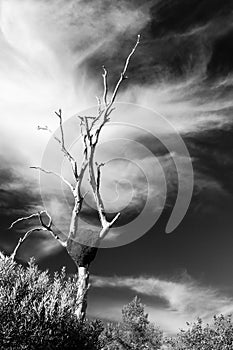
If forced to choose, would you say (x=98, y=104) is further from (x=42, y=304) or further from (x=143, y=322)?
(x=143, y=322)

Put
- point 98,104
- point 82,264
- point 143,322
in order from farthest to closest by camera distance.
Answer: point 143,322, point 98,104, point 82,264

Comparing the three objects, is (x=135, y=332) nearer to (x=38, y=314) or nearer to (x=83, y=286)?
(x=83, y=286)

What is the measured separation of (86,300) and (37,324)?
8540 millimetres

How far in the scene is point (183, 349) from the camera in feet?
→ 138

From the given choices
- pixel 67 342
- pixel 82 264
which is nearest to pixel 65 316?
pixel 67 342

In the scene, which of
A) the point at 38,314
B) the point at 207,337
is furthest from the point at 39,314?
the point at 207,337

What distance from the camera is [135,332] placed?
198ft

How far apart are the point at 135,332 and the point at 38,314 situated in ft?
161

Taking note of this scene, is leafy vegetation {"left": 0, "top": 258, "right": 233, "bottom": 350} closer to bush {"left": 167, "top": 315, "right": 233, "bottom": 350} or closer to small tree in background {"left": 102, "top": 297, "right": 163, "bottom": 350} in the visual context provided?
bush {"left": 167, "top": 315, "right": 233, "bottom": 350}

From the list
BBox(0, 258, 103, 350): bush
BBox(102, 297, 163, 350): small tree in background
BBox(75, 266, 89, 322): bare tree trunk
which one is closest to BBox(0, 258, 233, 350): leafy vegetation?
BBox(0, 258, 103, 350): bush

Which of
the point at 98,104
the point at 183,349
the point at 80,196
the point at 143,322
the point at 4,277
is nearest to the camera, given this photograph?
the point at 4,277

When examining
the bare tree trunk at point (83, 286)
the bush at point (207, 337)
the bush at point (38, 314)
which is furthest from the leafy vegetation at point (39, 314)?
the bush at point (207, 337)

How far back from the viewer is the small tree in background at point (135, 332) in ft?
188

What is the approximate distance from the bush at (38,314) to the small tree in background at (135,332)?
41.3 metres
